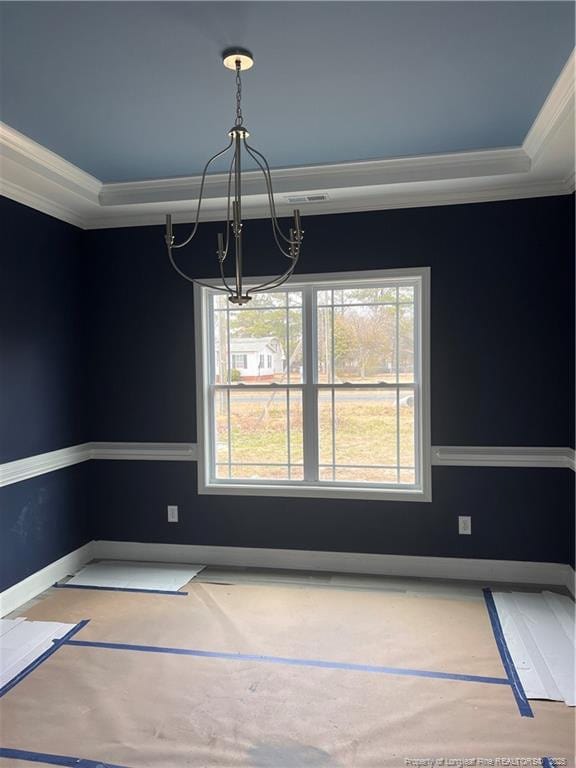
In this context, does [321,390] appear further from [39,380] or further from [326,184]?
[39,380]

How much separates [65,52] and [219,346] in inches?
88.7

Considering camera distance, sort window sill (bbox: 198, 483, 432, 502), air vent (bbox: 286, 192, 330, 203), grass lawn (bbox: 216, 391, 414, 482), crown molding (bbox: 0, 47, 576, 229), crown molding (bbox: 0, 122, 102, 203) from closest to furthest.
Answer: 1. crown molding (bbox: 0, 122, 102, 203)
2. crown molding (bbox: 0, 47, 576, 229)
3. air vent (bbox: 286, 192, 330, 203)
4. window sill (bbox: 198, 483, 432, 502)
5. grass lawn (bbox: 216, 391, 414, 482)

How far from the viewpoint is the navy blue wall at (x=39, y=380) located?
3.32 m

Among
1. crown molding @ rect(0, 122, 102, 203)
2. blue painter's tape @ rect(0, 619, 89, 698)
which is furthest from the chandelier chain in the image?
blue painter's tape @ rect(0, 619, 89, 698)

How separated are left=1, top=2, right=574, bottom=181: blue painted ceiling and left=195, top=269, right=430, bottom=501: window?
1.02 meters

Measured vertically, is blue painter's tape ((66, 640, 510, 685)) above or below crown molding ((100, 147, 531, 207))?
below

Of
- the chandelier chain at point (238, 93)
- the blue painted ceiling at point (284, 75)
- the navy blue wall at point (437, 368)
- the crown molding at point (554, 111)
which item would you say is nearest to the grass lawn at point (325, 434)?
the navy blue wall at point (437, 368)

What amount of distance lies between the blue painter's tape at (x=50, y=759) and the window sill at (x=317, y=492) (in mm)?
2065

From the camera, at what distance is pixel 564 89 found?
7.80 feet

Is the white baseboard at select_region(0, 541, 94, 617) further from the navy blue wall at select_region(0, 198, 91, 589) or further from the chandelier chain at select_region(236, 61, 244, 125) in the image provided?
the chandelier chain at select_region(236, 61, 244, 125)

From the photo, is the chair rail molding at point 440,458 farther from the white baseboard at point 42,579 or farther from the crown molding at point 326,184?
the crown molding at point 326,184

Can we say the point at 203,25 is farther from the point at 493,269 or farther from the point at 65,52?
the point at 493,269


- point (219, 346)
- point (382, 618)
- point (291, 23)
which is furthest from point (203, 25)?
point (382, 618)

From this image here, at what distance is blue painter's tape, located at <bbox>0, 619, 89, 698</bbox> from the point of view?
2.50 meters
